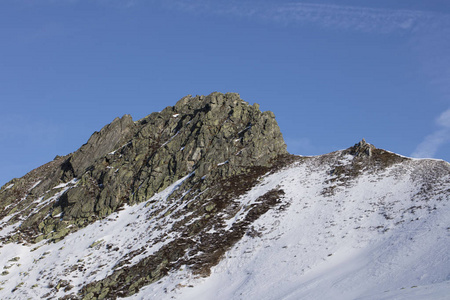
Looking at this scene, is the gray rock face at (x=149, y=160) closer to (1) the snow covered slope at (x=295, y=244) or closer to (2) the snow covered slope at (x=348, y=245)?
(1) the snow covered slope at (x=295, y=244)

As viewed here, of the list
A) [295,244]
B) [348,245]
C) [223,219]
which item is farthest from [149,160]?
[348,245]

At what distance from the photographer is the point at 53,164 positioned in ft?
252

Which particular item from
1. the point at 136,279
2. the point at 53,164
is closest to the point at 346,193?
the point at 136,279

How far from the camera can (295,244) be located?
3444cm

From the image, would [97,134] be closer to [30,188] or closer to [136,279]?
[30,188]

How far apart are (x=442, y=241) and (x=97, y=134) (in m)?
57.5

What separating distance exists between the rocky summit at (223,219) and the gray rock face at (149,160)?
22 cm

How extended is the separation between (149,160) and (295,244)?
30238mm

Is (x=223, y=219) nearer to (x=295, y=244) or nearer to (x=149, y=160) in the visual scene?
(x=295, y=244)

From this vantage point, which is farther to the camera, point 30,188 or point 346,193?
point 30,188

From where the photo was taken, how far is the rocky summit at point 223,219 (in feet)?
96.2

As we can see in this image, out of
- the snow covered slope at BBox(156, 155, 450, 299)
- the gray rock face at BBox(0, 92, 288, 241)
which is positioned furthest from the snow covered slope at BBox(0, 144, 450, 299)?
the gray rock face at BBox(0, 92, 288, 241)

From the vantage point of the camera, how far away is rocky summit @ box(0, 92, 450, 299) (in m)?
29.3

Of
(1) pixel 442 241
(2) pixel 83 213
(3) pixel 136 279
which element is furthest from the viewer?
(2) pixel 83 213
